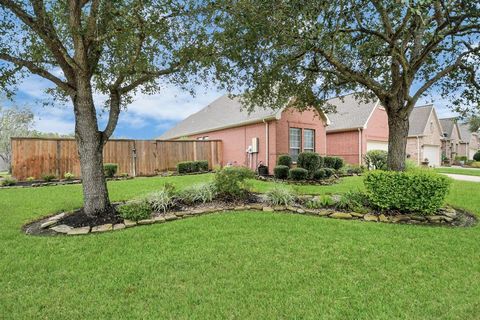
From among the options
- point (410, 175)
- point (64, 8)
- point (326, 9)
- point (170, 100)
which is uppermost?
point (64, 8)

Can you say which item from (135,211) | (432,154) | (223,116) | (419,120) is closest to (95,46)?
(135,211)

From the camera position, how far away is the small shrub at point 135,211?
218 inches

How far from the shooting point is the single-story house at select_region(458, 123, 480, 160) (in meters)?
35.8

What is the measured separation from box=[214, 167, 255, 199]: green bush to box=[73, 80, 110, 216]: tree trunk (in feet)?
9.06

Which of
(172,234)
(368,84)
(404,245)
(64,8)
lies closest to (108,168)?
(64,8)

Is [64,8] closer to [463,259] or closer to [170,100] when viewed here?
[170,100]

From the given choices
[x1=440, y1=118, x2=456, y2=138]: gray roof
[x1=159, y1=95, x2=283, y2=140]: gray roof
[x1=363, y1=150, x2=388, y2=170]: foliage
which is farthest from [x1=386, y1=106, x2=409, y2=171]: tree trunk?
[x1=440, y1=118, x2=456, y2=138]: gray roof

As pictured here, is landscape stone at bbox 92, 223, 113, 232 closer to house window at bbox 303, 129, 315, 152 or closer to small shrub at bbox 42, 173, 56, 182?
small shrub at bbox 42, 173, 56, 182

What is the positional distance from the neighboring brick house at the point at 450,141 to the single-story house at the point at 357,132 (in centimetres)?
→ 1532

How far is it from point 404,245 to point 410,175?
7.50 ft

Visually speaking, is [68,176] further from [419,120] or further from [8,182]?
[419,120]

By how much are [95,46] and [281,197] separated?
214 inches

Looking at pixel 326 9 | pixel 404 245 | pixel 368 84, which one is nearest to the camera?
pixel 404 245

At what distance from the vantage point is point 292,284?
297 cm
